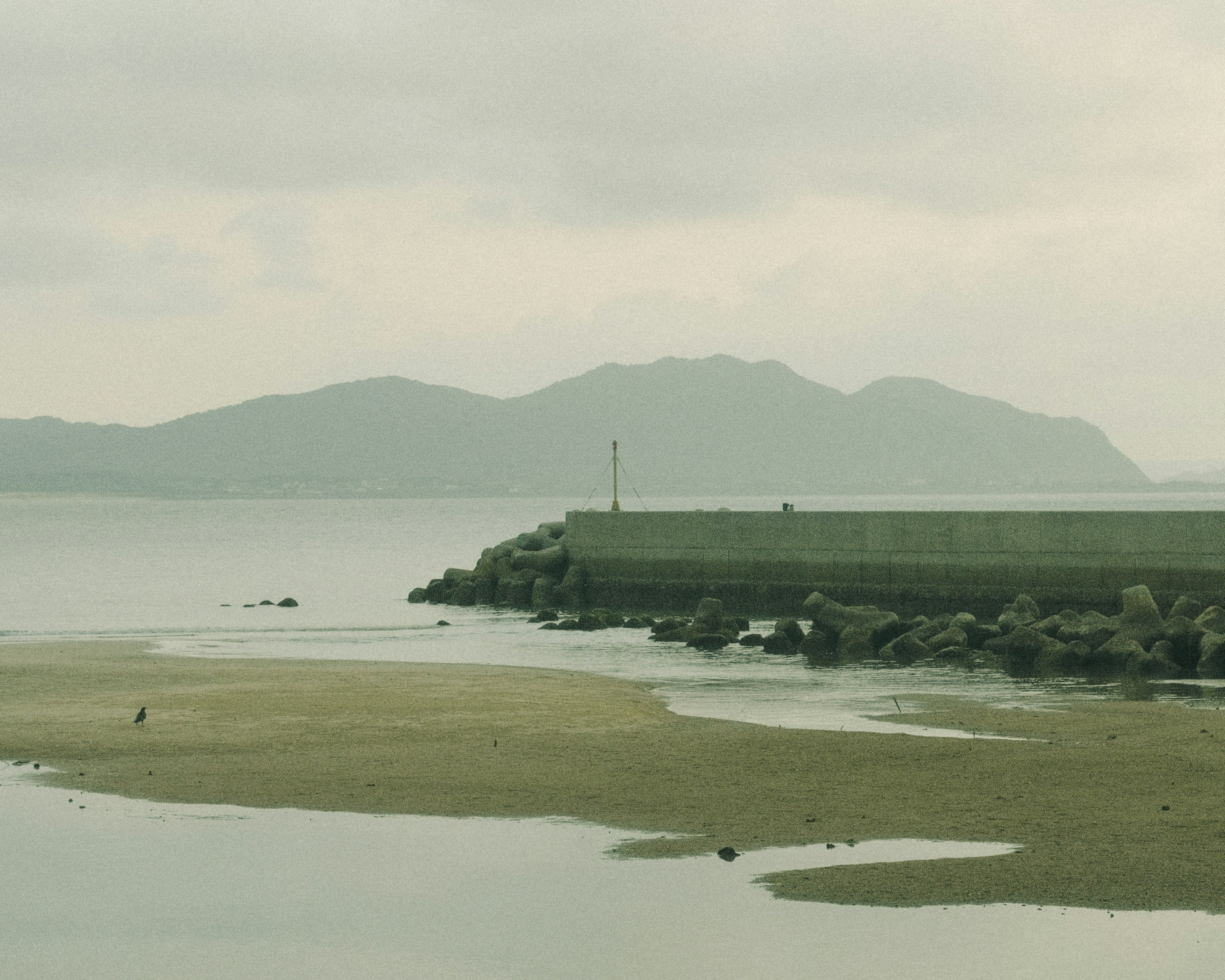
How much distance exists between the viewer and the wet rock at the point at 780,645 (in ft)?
78.3

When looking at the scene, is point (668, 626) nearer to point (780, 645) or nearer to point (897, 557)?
point (780, 645)

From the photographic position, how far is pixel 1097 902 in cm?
753

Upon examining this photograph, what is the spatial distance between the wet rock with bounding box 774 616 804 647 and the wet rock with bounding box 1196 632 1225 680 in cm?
629

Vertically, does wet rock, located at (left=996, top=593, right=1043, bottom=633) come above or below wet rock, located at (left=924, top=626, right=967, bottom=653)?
above

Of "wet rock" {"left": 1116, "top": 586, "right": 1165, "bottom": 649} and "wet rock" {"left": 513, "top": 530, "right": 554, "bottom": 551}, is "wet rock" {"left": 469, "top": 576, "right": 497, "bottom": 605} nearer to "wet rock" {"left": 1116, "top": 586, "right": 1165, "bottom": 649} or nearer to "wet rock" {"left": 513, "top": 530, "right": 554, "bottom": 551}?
"wet rock" {"left": 513, "top": 530, "right": 554, "bottom": 551}

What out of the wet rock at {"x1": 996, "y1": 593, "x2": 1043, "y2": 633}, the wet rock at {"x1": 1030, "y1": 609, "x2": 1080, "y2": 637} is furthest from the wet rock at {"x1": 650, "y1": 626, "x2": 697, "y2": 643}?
the wet rock at {"x1": 1030, "y1": 609, "x2": 1080, "y2": 637}

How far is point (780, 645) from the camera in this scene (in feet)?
78.5

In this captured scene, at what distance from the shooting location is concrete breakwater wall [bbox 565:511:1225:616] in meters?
26.0

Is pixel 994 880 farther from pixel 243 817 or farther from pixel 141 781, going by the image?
pixel 141 781

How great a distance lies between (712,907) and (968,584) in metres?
21.4

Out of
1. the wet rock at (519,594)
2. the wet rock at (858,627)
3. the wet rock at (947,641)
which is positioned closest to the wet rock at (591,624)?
the wet rock at (858,627)

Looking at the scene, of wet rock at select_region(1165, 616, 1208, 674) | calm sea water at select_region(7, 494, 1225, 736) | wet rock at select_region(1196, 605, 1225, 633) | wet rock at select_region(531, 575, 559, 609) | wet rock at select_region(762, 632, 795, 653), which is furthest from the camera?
wet rock at select_region(531, 575, 559, 609)

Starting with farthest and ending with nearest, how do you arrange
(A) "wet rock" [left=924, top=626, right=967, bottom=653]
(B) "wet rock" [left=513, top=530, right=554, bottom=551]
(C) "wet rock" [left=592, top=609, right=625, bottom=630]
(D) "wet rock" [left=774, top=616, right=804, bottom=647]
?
(B) "wet rock" [left=513, top=530, right=554, bottom=551]
(C) "wet rock" [left=592, top=609, right=625, bottom=630]
(D) "wet rock" [left=774, top=616, right=804, bottom=647]
(A) "wet rock" [left=924, top=626, right=967, bottom=653]

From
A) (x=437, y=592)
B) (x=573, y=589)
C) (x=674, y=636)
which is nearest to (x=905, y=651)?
(x=674, y=636)
